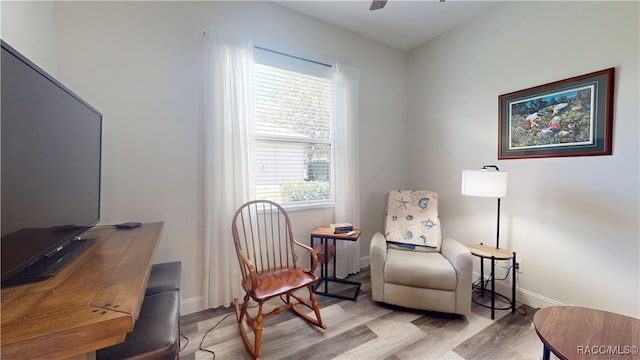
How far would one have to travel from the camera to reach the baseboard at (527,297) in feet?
6.68

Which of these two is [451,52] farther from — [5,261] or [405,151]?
[5,261]

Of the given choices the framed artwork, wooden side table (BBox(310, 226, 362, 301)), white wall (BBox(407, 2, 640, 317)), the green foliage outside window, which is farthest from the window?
the framed artwork

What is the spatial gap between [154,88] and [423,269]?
2554 millimetres

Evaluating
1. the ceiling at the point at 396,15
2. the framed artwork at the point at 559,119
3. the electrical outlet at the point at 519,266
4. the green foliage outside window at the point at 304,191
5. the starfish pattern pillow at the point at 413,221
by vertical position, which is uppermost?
the ceiling at the point at 396,15

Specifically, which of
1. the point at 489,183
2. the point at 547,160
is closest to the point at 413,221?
the point at 489,183

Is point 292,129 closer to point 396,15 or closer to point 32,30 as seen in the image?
point 396,15

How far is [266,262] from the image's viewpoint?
2230 millimetres

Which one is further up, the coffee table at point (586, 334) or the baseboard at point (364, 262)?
the coffee table at point (586, 334)

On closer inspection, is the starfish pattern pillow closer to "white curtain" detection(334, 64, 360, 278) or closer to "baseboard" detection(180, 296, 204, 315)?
"white curtain" detection(334, 64, 360, 278)

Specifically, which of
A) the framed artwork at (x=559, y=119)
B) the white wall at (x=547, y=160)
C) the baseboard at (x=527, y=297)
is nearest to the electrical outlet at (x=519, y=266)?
the white wall at (x=547, y=160)

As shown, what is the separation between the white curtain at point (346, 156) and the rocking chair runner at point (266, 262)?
2.19 feet

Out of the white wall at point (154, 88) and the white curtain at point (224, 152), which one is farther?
the white curtain at point (224, 152)

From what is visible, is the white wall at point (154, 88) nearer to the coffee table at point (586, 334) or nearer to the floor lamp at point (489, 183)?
the floor lamp at point (489, 183)

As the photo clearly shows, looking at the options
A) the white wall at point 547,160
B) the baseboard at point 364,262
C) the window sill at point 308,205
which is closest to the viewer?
the white wall at point 547,160
